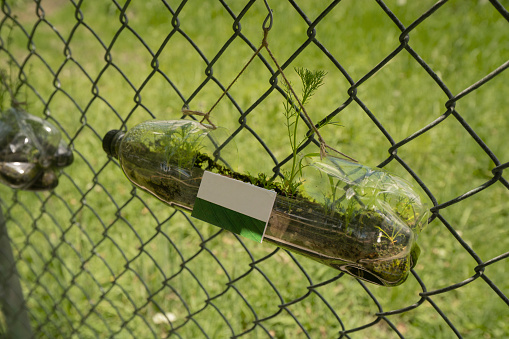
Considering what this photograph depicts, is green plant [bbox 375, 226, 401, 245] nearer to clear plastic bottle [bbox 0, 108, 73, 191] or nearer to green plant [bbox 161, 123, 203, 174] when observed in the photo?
green plant [bbox 161, 123, 203, 174]

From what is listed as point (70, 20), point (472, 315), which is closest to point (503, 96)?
point (472, 315)

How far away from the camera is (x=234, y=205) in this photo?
79cm

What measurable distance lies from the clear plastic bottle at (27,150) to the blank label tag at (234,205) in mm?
782

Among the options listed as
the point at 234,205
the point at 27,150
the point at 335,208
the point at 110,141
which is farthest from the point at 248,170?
the point at 27,150

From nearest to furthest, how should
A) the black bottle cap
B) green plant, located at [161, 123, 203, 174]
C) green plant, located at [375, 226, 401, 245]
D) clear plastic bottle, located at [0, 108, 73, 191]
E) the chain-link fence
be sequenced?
green plant, located at [375, 226, 401, 245] < green plant, located at [161, 123, 203, 174] < the black bottle cap < clear plastic bottle, located at [0, 108, 73, 191] < the chain-link fence

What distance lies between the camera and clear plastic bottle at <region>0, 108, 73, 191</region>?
1337mm

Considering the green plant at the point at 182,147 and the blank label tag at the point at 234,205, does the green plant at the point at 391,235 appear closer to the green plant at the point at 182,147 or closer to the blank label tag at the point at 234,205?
the blank label tag at the point at 234,205

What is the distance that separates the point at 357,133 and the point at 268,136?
1.95 ft

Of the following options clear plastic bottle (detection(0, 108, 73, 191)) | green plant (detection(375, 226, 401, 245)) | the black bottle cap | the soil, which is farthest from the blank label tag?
clear plastic bottle (detection(0, 108, 73, 191))

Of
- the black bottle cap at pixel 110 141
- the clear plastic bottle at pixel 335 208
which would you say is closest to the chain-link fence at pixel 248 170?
the clear plastic bottle at pixel 335 208

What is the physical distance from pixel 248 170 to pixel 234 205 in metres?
0.13

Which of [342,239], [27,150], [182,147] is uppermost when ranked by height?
[27,150]

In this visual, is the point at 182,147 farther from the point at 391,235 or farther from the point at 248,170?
the point at 391,235

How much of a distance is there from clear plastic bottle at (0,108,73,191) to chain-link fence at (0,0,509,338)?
0.44 ft
